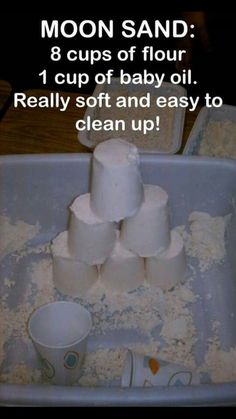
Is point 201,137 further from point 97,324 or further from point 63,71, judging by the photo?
point 63,71

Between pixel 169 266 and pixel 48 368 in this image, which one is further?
pixel 169 266

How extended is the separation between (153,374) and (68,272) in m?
0.27

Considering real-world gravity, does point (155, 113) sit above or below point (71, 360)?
above

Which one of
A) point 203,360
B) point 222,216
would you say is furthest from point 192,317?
point 222,216

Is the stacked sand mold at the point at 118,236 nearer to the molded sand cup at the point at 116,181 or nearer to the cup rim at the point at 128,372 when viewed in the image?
the molded sand cup at the point at 116,181

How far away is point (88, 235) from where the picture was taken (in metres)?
1.00

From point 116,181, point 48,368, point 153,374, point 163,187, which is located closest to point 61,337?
point 48,368

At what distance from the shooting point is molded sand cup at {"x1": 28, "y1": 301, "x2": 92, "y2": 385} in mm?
887

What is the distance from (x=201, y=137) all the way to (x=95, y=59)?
3.26ft

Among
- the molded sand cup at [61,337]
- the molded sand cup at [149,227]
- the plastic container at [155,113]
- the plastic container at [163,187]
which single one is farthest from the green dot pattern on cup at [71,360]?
the plastic container at [155,113]

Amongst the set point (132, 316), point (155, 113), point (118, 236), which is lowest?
point (132, 316)

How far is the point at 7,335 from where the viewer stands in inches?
41.5

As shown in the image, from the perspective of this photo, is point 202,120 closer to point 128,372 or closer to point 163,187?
point 163,187

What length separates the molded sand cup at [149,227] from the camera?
3.23 ft
